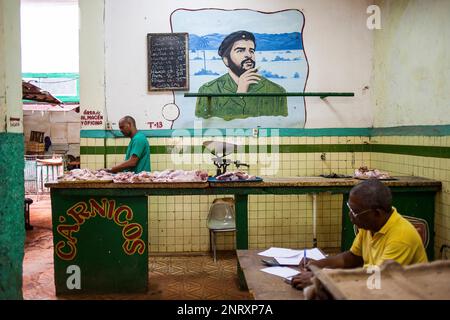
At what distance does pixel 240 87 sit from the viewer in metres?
6.39

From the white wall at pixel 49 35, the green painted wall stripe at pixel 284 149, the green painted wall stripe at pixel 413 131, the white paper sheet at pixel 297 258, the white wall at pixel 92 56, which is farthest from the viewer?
the white wall at pixel 49 35

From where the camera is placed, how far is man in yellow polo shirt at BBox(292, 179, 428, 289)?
231cm

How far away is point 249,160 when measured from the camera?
6.37m

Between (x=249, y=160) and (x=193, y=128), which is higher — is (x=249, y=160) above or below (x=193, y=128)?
below

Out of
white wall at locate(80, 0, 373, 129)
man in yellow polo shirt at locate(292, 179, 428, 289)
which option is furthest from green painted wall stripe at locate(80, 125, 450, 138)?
man in yellow polo shirt at locate(292, 179, 428, 289)

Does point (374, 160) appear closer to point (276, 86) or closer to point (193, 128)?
point (276, 86)

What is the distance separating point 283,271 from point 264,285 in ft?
0.87

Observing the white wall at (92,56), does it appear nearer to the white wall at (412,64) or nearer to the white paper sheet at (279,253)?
the white paper sheet at (279,253)

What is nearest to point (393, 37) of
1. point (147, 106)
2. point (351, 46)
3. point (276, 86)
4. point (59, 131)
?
point (351, 46)

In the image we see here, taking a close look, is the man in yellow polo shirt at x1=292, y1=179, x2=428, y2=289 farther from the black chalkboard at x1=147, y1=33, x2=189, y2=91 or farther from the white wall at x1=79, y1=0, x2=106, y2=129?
the white wall at x1=79, y1=0, x2=106, y2=129

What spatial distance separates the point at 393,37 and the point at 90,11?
14.9 feet

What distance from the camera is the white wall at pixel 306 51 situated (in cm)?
622

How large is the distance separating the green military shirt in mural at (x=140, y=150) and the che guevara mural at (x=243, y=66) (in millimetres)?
744

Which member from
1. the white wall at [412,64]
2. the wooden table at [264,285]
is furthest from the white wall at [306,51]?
the wooden table at [264,285]
